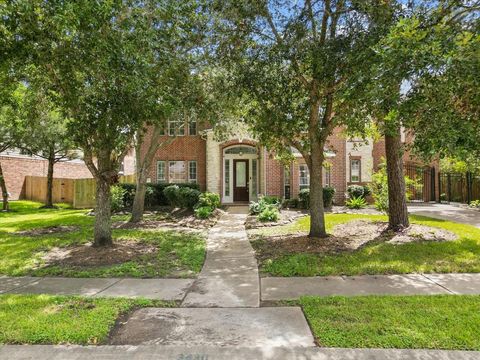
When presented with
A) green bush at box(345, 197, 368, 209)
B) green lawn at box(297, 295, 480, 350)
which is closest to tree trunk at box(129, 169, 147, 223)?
green bush at box(345, 197, 368, 209)

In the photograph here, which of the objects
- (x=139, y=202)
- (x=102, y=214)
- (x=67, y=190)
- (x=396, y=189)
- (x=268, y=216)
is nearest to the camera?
(x=102, y=214)

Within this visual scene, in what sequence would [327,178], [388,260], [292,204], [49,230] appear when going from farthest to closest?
[327,178], [292,204], [49,230], [388,260]

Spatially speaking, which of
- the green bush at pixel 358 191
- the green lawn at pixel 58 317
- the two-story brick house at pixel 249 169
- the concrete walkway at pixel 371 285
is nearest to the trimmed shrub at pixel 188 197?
the two-story brick house at pixel 249 169

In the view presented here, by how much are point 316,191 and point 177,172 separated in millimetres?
13359

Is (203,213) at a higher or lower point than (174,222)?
higher

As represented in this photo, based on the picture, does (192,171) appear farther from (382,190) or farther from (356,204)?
(382,190)

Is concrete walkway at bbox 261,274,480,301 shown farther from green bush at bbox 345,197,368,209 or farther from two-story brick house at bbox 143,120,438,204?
two-story brick house at bbox 143,120,438,204

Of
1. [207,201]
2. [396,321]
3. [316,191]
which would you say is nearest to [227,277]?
[396,321]

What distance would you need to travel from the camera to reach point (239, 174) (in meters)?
20.6

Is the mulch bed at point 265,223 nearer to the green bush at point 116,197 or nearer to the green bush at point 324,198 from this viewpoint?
the green bush at point 324,198

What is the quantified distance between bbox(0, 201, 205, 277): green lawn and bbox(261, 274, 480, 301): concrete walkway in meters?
1.93

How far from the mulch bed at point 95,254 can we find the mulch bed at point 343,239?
298cm

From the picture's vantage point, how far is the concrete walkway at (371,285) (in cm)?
552

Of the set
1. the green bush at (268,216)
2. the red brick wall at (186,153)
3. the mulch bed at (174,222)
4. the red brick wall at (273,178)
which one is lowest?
the mulch bed at (174,222)
